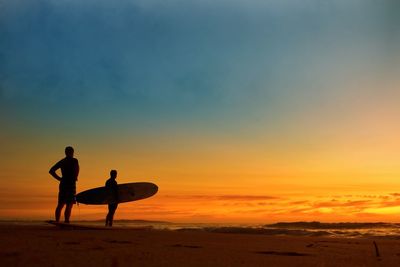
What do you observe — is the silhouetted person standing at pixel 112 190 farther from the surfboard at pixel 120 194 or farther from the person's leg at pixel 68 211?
the person's leg at pixel 68 211

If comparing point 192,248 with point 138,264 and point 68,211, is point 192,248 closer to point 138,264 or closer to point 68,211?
point 138,264

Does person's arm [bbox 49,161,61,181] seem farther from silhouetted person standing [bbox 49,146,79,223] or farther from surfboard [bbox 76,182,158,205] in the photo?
surfboard [bbox 76,182,158,205]

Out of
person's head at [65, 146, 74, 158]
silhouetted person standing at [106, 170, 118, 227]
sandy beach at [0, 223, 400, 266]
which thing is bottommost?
sandy beach at [0, 223, 400, 266]

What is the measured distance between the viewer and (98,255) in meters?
4.58

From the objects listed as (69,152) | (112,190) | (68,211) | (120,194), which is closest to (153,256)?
(68,211)

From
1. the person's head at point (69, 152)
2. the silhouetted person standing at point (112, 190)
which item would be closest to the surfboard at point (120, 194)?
the silhouetted person standing at point (112, 190)

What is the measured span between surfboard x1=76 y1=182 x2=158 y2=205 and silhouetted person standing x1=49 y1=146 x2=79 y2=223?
8.17ft

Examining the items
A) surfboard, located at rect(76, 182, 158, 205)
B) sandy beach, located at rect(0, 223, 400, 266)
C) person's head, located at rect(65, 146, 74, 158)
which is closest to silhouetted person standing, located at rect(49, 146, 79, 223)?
person's head, located at rect(65, 146, 74, 158)

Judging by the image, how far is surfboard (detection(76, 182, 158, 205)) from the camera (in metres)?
13.4

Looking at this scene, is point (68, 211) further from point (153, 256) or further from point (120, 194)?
point (153, 256)

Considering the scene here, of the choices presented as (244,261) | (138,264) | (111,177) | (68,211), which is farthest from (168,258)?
(111,177)

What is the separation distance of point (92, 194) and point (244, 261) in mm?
→ 9923

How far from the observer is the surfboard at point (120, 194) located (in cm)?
1343

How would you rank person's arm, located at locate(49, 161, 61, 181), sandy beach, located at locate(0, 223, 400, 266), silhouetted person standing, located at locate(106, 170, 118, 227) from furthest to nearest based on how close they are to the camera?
silhouetted person standing, located at locate(106, 170, 118, 227)
person's arm, located at locate(49, 161, 61, 181)
sandy beach, located at locate(0, 223, 400, 266)
